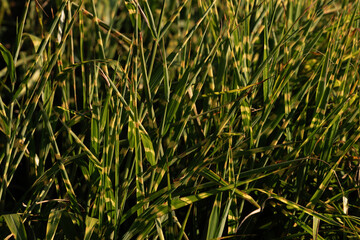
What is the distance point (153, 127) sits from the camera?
99 centimetres

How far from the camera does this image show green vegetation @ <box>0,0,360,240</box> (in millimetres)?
916

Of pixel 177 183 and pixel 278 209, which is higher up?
pixel 177 183

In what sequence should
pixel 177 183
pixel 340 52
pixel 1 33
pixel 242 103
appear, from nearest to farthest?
pixel 177 183
pixel 242 103
pixel 340 52
pixel 1 33

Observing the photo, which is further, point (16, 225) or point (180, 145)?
point (180, 145)

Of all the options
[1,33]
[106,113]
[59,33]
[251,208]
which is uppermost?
[59,33]

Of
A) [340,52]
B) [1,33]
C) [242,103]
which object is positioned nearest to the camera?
[242,103]

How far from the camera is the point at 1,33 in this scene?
202 cm

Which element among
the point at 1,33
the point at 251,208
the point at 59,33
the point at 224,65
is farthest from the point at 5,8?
the point at 251,208

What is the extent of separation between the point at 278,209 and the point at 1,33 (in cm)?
150

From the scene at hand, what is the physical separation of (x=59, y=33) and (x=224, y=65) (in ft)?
1.32

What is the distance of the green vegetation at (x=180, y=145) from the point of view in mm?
916

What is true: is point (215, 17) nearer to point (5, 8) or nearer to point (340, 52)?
point (340, 52)

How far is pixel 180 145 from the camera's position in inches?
49.6

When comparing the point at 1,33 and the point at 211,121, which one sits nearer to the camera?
the point at 211,121
